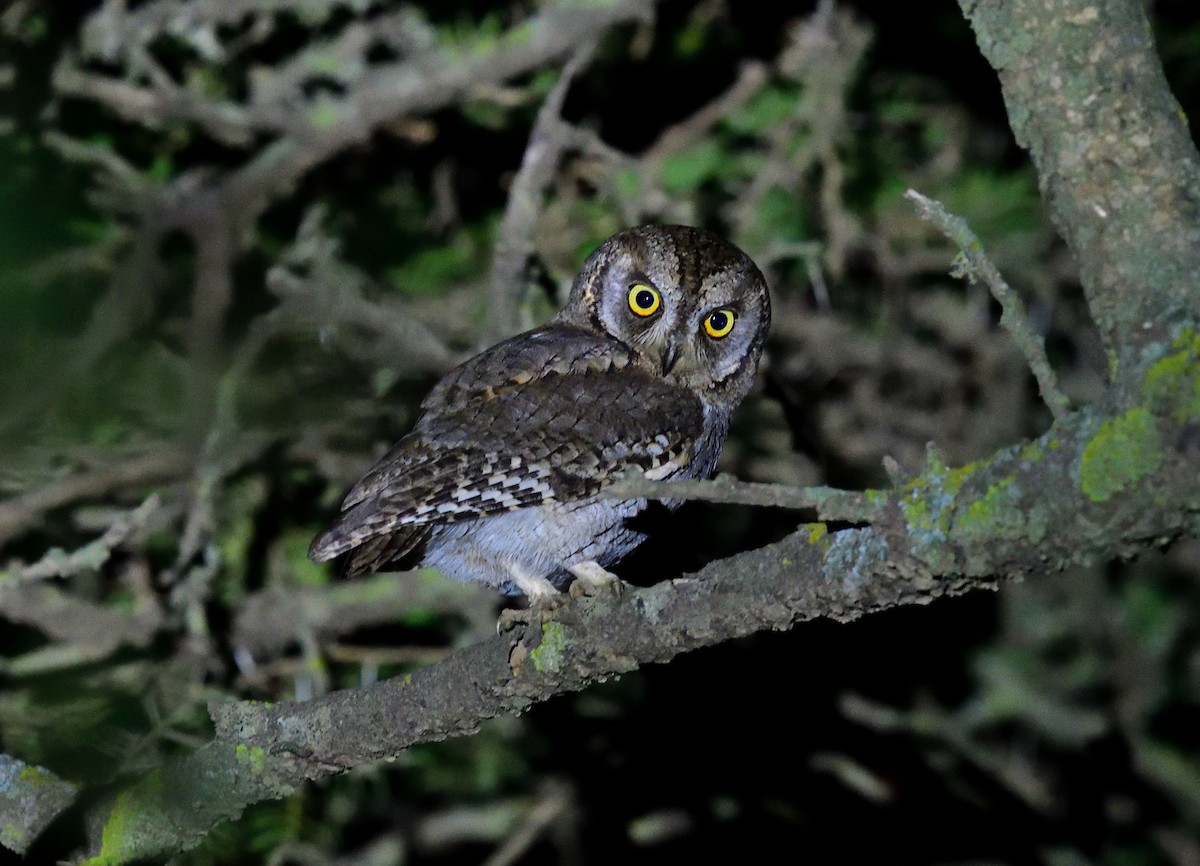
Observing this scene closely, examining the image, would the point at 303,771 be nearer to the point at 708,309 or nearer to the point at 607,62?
the point at 708,309

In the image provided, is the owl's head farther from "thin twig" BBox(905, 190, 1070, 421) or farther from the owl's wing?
"thin twig" BBox(905, 190, 1070, 421)

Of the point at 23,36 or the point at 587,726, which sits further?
the point at 587,726

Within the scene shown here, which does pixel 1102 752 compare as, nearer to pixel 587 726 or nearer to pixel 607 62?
pixel 587 726

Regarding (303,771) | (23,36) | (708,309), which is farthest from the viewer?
(23,36)

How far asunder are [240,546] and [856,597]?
337 centimetres

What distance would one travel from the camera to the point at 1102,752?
19.5ft

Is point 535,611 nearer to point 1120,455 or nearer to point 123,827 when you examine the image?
point 123,827

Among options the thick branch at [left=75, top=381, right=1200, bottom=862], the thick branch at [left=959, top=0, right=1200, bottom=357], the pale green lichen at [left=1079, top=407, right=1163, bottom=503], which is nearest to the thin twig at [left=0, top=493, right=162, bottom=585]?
the thick branch at [left=75, top=381, right=1200, bottom=862]

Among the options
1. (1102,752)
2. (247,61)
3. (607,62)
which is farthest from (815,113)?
(1102,752)

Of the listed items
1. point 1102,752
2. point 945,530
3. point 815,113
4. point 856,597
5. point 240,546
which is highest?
point 815,113

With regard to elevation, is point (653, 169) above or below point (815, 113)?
below

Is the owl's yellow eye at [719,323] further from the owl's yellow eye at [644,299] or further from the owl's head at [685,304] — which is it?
the owl's yellow eye at [644,299]

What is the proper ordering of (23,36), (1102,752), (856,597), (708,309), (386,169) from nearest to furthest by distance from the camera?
(856,597), (708,309), (23,36), (386,169), (1102,752)

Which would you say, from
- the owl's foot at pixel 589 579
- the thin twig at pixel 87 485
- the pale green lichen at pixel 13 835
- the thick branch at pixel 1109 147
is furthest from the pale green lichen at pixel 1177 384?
the thin twig at pixel 87 485
